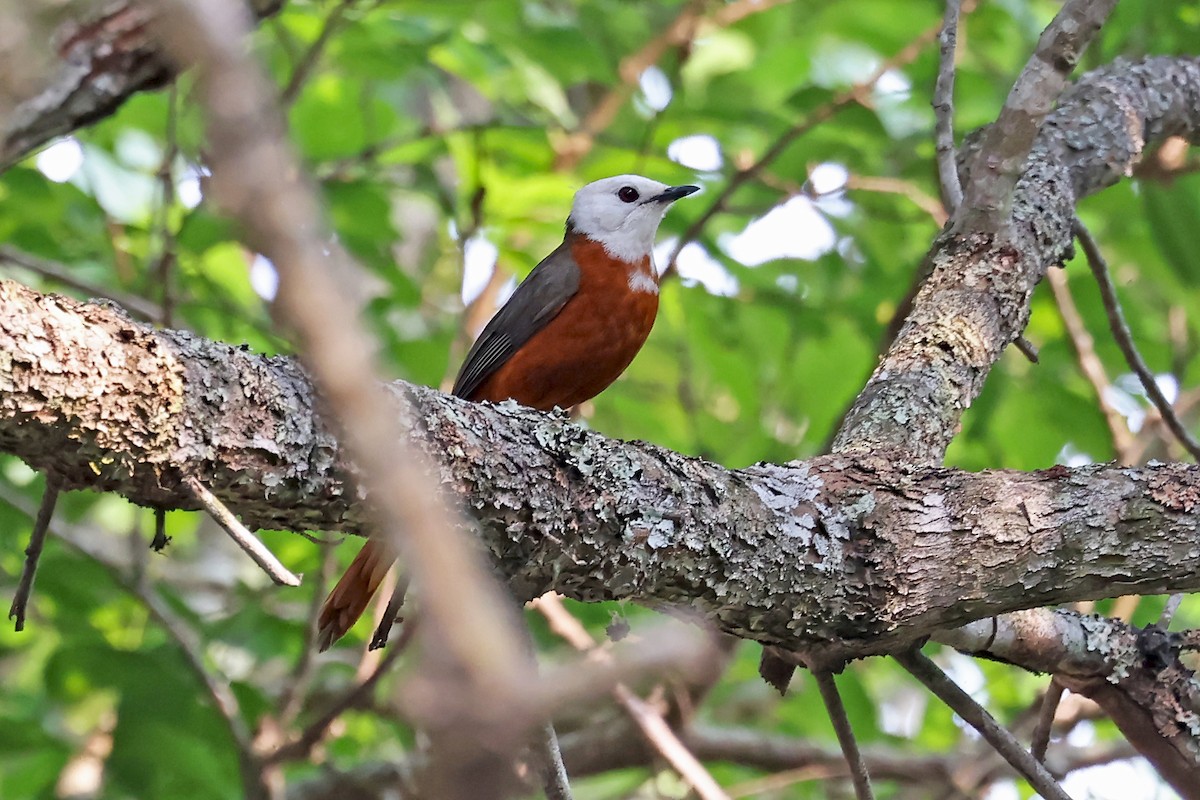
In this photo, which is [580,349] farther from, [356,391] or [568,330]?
[356,391]

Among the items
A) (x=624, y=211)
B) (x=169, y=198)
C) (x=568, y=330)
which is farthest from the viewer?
(x=624, y=211)

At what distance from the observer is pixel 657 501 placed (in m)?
2.56

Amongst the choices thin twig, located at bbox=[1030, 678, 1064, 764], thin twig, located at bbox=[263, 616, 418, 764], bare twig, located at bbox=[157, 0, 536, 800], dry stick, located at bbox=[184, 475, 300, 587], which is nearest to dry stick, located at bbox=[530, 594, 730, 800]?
thin twig, located at bbox=[263, 616, 418, 764]

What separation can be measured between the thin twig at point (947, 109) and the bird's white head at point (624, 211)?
214 cm

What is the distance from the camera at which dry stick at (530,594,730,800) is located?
456 centimetres

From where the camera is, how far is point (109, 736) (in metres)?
5.12

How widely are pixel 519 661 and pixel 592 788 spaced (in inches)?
294

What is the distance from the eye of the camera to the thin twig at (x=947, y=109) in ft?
12.0

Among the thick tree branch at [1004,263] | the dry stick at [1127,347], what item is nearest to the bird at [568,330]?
the thick tree branch at [1004,263]

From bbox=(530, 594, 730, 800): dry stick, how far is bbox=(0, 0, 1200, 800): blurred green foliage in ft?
0.83

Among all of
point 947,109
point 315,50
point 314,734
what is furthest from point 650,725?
point 315,50

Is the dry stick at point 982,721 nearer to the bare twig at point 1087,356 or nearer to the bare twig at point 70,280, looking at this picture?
the bare twig at point 1087,356

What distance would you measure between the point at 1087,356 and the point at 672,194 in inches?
84.0

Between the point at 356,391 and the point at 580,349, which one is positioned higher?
the point at 580,349
